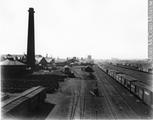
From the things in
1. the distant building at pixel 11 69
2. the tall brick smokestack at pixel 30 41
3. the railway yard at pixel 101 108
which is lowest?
the railway yard at pixel 101 108

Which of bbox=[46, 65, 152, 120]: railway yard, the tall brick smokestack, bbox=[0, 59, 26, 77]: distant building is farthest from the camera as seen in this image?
the tall brick smokestack

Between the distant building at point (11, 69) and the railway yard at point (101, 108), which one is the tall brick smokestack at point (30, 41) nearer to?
the distant building at point (11, 69)

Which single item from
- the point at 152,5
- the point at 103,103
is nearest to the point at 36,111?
the point at 103,103

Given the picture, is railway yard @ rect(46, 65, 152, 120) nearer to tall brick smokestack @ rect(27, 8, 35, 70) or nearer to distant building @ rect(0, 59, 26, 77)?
distant building @ rect(0, 59, 26, 77)

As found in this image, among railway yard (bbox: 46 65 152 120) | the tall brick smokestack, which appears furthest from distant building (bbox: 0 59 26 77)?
railway yard (bbox: 46 65 152 120)

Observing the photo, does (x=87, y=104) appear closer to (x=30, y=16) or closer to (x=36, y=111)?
(x=36, y=111)

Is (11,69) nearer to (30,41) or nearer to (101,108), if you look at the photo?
(30,41)

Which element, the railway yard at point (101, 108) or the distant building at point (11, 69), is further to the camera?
the distant building at point (11, 69)

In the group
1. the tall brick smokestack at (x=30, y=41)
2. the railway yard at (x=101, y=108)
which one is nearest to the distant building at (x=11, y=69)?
the tall brick smokestack at (x=30, y=41)

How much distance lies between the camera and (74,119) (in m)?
12.5

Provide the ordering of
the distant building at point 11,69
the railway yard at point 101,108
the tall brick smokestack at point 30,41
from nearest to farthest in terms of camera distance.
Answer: the railway yard at point 101,108
the distant building at point 11,69
the tall brick smokestack at point 30,41

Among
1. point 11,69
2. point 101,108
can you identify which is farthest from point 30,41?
point 101,108

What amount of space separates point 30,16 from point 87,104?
106ft

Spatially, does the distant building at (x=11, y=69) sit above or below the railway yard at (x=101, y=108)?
above
